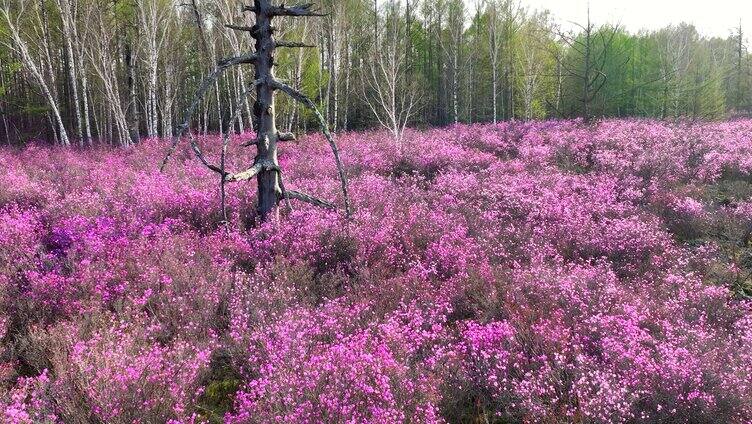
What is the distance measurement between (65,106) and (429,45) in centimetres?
2763

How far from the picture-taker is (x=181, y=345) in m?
3.42

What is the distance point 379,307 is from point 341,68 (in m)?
29.0

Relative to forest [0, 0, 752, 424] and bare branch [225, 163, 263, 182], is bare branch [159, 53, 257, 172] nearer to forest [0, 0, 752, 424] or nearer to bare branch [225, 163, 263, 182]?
forest [0, 0, 752, 424]

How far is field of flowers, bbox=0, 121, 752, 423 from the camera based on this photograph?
3.04 m

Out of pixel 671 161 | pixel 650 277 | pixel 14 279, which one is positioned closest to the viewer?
pixel 14 279

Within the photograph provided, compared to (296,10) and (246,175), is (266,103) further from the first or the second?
(296,10)

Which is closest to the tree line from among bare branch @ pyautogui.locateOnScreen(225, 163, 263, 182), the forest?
the forest

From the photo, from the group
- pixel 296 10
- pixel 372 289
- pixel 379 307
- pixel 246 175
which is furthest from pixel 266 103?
pixel 379 307

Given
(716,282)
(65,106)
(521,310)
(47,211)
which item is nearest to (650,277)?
(716,282)

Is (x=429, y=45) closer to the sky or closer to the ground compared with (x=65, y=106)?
closer to the sky

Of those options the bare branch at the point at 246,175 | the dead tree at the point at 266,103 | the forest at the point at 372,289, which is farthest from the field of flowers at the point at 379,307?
the bare branch at the point at 246,175

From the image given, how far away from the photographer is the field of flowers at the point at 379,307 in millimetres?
3039

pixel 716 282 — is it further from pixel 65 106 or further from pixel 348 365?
pixel 65 106

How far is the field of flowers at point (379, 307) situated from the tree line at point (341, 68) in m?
13.5
